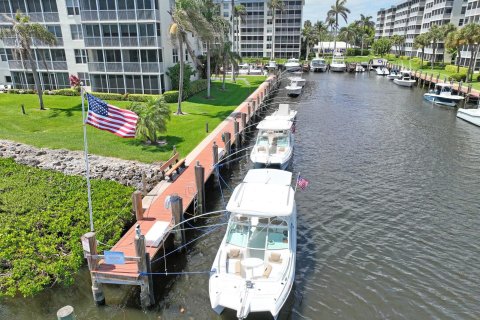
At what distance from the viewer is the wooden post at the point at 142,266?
41.2 feet

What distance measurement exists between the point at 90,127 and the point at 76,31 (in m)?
20.3

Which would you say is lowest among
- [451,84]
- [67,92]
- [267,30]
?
[451,84]

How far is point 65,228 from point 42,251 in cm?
191

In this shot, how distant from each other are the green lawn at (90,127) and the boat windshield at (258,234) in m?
12.0

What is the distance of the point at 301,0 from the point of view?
112312mm

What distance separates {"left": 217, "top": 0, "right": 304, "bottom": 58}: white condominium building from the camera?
377 ft

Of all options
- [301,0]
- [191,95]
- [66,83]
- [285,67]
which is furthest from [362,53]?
[66,83]

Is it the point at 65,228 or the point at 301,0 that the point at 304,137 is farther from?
the point at 301,0

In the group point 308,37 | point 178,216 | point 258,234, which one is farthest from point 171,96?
point 308,37

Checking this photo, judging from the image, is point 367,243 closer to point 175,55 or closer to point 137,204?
point 137,204

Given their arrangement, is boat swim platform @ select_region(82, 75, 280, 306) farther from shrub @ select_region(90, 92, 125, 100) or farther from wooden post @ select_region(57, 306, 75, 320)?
shrub @ select_region(90, 92, 125, 100)

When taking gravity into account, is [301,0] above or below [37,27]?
above

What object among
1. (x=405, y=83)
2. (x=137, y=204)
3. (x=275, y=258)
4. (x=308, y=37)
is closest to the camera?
(x=275, y=258)

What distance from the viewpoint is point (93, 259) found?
1305 cm
